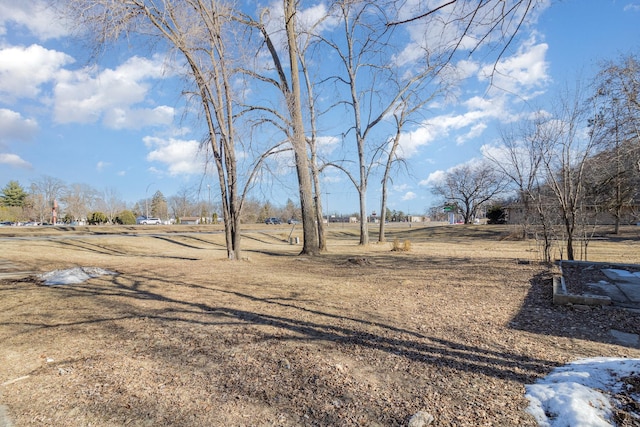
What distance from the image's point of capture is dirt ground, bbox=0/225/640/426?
2529mm

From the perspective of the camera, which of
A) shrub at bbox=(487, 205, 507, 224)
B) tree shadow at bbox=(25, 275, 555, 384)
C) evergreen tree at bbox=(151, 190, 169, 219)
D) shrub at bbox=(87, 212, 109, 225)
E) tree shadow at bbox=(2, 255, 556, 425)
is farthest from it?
evergreen tree at bbox=(151, 190, 169, 219)

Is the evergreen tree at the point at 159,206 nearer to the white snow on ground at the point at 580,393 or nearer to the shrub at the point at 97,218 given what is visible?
the shrub at the point at 97,218

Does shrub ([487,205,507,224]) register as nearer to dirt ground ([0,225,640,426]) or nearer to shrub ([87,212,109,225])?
dirt ground ([0,225,640,426])

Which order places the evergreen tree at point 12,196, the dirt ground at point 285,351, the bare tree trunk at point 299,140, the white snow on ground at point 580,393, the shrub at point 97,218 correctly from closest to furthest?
1. the white snow on ground at point 580,393
2. the dirt ground at point 285,351
3. the bare tree trunk at point 299,140
4. the shrub at point 97,218
5. the evergreen tree at point 12,196

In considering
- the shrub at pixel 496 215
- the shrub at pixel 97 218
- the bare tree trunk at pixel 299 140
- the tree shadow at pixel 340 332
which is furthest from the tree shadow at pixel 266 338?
the shrub at pixel 97 218

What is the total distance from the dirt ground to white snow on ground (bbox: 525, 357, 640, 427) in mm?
113

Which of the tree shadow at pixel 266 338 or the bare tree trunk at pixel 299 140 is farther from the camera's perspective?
the bare tree trunk at pixel 299 140

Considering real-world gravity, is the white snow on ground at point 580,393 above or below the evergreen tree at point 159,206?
below

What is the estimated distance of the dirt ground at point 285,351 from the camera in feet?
8.30

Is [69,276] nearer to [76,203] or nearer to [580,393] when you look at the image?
[580,393]

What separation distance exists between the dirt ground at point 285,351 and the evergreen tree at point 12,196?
8798cm

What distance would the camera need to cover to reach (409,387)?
2812 millimetres

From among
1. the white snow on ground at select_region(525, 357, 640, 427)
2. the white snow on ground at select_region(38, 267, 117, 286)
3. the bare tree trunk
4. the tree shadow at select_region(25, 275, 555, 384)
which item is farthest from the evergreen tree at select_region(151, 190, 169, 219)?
the white snow on ground at select_region(525, 357, 640, 427)

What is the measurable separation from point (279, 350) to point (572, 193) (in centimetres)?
915
